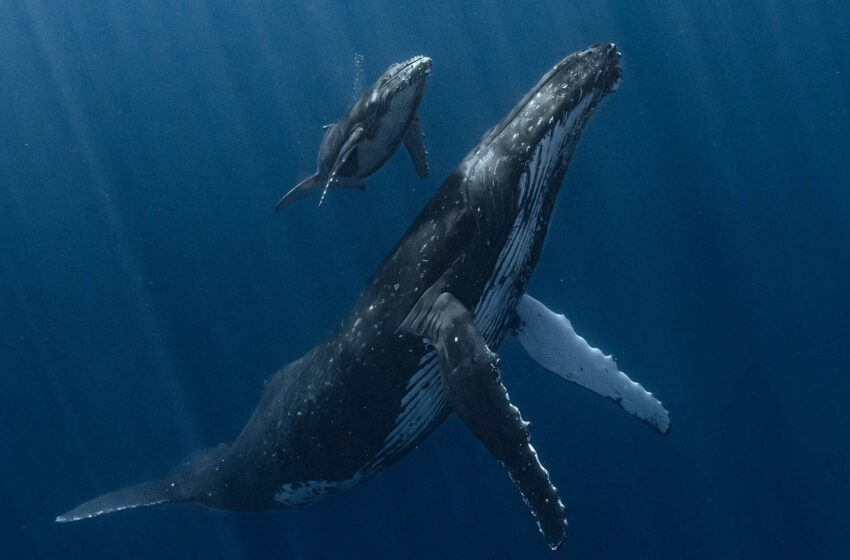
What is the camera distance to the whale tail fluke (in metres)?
9.01

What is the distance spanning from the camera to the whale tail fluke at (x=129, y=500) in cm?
901

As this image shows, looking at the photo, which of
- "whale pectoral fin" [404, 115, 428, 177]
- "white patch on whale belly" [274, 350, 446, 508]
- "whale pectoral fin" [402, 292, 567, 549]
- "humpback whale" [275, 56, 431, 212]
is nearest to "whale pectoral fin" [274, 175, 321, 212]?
"humpback whale" [275, 56, 431, 212]

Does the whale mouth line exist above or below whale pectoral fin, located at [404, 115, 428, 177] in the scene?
above

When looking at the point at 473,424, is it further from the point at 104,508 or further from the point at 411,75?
the point at 104,508

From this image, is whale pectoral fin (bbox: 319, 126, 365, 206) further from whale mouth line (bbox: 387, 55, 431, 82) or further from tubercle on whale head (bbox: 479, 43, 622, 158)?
tubercle on whale head (bbox: 479, 43, 622, 158)

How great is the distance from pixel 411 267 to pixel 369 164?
2.87 m

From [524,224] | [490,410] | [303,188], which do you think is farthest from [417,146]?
[490,410]

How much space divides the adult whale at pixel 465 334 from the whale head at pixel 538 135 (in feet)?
0.04

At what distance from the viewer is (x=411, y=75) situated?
278 inches

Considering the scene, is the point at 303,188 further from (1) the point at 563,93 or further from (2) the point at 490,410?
(2) the point at 490,410

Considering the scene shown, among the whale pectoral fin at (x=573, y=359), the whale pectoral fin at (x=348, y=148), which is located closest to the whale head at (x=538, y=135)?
the whale pectoral fin at (x=573, y=359)

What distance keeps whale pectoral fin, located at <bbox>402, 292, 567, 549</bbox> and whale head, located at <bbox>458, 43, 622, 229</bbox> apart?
1.03 metres

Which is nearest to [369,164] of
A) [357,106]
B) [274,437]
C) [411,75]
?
[357,106]

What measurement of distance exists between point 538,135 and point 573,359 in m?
2.82
